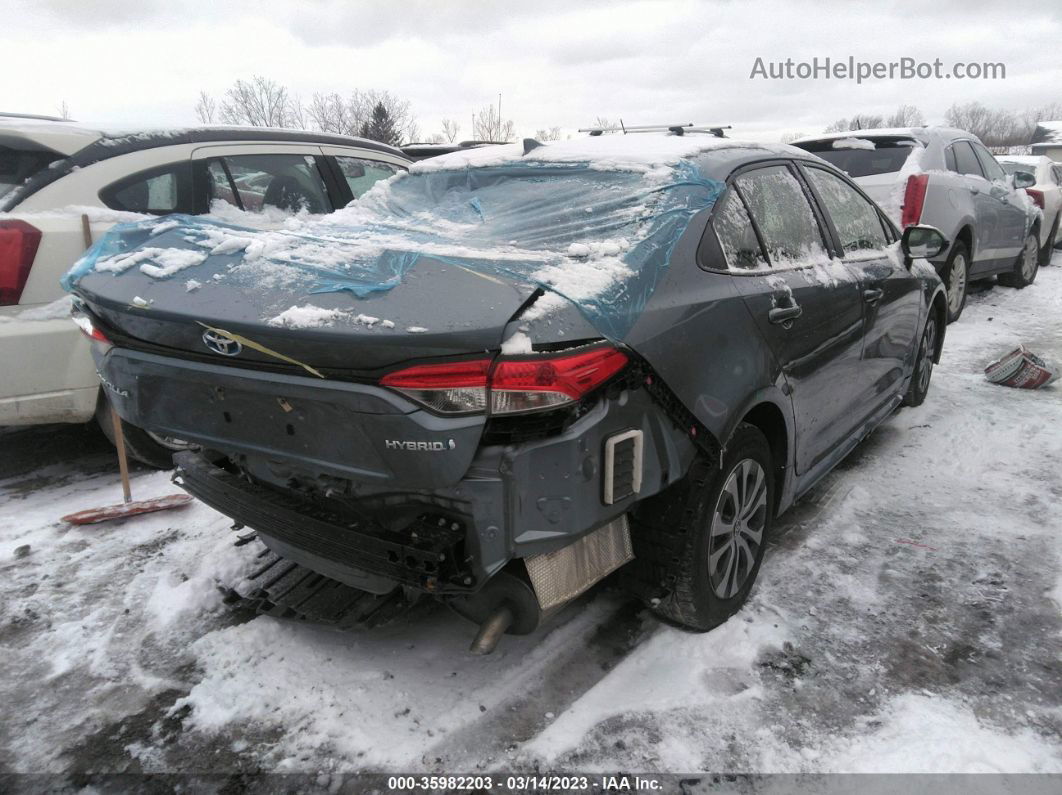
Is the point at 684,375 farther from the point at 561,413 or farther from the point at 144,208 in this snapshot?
the point at 144,208

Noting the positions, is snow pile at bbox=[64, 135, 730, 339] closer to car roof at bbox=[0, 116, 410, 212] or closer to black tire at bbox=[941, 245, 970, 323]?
car roof at bbox=[0, 116, 410, 212]

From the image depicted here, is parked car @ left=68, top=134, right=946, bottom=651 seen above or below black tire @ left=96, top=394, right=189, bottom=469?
above

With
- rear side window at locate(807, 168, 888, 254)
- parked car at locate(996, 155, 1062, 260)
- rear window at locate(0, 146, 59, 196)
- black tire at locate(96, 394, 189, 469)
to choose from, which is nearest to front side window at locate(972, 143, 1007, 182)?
parked car at locate(996, 155, 1062, 260)

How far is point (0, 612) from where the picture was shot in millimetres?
2889

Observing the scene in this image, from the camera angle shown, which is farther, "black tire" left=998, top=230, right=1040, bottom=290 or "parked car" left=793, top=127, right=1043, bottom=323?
"black tire" left=998, top=230, right=1040, bottom=290

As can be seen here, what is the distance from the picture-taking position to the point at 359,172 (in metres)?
5.16

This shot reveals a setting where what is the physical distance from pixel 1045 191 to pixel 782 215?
9.98 meters

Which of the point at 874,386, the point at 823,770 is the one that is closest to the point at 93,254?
the point at 823,770

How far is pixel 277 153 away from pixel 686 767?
4166mm

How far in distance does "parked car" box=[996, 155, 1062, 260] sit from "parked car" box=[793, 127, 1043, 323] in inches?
105

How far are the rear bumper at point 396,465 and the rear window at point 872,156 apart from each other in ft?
19.2

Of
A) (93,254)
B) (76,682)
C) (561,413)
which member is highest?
(93,254)

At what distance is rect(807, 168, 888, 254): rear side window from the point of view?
11.9ft

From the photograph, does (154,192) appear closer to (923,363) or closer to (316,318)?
(316,318)
